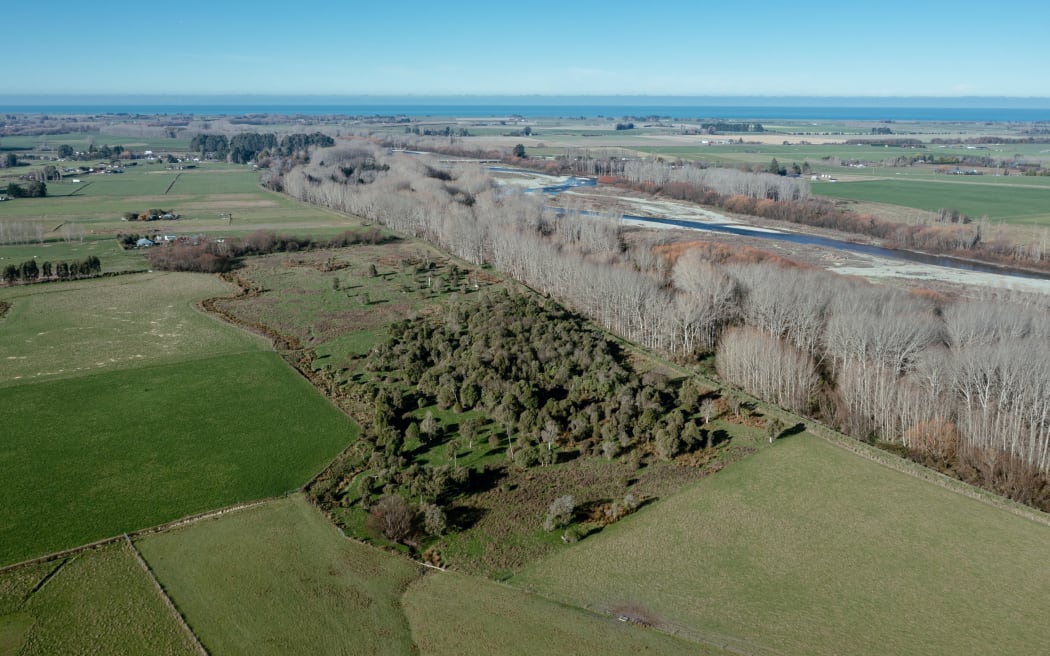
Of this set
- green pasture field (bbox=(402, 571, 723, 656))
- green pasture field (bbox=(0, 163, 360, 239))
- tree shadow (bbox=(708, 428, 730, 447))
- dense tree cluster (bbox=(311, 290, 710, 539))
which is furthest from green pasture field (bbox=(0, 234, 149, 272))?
tree shadow (bbox=(708, 428, 730, 447))

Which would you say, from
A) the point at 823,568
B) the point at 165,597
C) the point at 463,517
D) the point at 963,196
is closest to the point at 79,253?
the point at 165,597

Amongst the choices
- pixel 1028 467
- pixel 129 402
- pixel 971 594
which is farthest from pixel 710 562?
pixel 129 402

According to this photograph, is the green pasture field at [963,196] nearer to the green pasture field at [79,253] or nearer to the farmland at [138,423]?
the farmland at [138,423]

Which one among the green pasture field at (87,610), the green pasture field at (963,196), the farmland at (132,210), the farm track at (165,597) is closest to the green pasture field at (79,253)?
the farmland at (132,210)

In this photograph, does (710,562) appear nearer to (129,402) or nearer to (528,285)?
(129,402)

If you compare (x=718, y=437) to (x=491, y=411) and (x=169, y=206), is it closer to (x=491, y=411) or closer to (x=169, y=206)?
(x=491, y=411)

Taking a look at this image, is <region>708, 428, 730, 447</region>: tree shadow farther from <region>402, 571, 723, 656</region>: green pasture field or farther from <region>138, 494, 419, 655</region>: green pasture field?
<region>138, 494, 419, 655</region>: green pasture field
